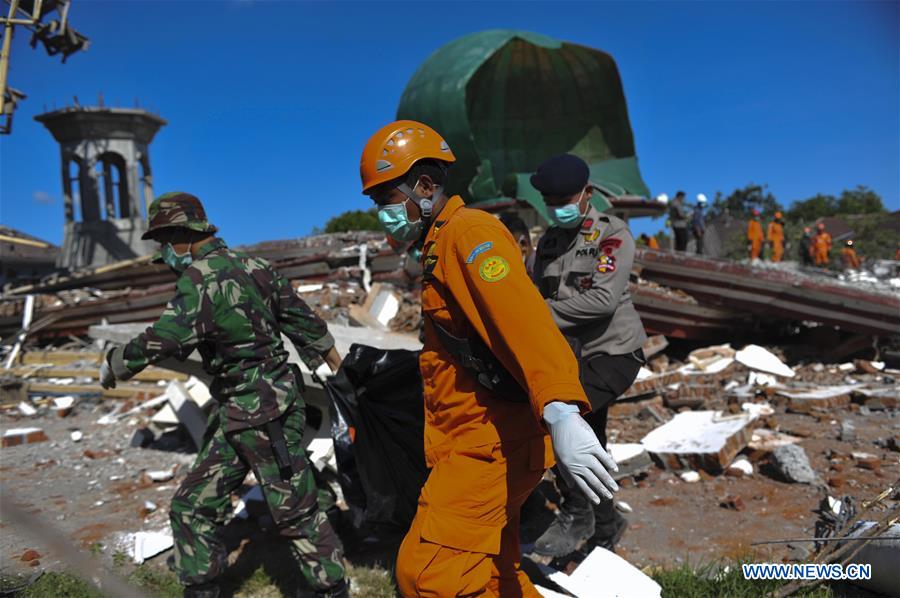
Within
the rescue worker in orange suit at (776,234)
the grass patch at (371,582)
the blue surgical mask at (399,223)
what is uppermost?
the rescue worker in orange suit at (776,234)

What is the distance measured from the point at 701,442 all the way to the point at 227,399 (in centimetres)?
310

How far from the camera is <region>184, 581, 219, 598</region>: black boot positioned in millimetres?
2793

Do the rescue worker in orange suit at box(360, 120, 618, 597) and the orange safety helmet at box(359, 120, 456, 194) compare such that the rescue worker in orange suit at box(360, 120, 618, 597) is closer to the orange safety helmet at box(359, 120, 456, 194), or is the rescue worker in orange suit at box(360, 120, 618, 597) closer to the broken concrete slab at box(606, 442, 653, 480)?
the orange safety helmet at box(359, 120, 456, 194)

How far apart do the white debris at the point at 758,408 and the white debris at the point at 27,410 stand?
24.0 ft

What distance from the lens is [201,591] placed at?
110 inches

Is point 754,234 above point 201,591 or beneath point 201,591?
above

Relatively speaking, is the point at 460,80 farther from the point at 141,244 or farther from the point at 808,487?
the point at 141,244

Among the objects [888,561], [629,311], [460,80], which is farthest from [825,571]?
[460,80]

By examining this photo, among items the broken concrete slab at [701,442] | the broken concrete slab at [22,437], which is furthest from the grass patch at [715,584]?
the broken concrete slab at [22,437]

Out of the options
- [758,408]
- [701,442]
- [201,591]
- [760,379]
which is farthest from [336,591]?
[760,379]

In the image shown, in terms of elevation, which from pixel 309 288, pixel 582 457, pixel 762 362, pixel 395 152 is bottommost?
pixel 762 362

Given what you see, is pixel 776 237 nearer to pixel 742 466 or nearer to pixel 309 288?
pixel 309 288

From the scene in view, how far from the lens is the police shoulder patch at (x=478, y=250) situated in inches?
67.0

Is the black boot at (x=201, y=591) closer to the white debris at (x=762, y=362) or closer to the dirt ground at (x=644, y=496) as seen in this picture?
the dirt ground at (x=644, y=496)
